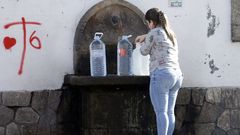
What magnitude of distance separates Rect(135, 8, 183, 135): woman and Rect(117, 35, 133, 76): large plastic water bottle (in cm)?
53

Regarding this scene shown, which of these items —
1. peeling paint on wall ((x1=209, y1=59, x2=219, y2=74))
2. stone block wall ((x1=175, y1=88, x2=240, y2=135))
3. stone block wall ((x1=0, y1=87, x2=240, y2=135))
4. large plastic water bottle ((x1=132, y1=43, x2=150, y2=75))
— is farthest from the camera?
peeling paint on wall ((x1=209, y1=59, x2=219, y2=74))

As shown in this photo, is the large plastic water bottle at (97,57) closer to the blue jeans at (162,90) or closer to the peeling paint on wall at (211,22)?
the blue jeans at (162,90)

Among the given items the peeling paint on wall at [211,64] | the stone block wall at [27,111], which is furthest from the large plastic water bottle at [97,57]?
the peeling paint on wall at [211,64]

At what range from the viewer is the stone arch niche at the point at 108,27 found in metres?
7.60

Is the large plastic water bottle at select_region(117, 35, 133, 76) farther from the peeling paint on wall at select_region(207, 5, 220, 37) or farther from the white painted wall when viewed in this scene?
the peeling paint on wall at select_region(207, 5, 220, 37)

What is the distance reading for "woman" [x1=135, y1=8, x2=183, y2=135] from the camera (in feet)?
21.8

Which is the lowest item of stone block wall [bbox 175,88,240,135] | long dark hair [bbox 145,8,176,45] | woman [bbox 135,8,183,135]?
stone block wall [bbox 175,88,240,135]

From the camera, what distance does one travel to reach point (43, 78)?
753cm

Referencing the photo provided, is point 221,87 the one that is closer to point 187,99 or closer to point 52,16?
point 187,99

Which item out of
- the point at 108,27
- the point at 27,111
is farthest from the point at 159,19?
the point at 27,111

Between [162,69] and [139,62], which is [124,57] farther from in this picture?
[162,69]

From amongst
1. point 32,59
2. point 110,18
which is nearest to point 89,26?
point 110,18

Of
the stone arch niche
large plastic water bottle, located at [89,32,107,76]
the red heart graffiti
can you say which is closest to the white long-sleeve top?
large plastic water bottle, located at [89,32,107,76]

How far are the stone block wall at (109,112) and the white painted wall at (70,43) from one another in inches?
6.1
